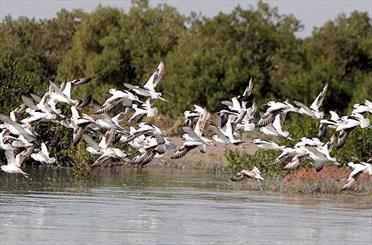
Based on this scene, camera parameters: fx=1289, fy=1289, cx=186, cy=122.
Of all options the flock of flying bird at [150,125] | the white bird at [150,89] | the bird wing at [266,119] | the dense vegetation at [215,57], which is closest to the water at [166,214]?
the flock of flying bird at [150,125]

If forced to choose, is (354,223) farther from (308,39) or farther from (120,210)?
(308,39)

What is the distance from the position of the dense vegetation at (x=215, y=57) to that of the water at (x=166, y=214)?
21.4 metres

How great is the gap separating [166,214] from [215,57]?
32.0 metres

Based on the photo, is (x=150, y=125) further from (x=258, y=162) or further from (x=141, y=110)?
(x=258, y=162)

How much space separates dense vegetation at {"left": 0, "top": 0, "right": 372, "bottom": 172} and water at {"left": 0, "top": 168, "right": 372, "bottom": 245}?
70.2 feet

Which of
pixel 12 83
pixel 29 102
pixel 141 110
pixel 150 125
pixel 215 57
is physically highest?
pixel 215 57

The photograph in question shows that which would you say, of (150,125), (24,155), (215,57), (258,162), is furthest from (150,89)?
(215,57)

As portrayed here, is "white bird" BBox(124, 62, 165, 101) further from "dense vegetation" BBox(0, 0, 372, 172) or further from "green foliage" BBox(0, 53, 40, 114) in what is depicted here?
"dense vegetation" BBox(0, 0, 372, 172)

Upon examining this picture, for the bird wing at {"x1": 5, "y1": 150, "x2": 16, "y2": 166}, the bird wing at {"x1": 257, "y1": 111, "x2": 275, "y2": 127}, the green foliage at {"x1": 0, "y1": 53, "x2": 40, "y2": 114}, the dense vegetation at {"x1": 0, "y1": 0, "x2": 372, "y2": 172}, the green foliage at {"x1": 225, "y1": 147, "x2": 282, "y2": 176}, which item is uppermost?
the dense vegetation at {"x1": 0, "y1": 0, "x2": 372, "y2": 172}

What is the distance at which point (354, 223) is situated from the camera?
26.3m

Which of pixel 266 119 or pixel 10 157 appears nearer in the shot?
pixel 266 119

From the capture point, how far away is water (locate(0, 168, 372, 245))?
909 inches

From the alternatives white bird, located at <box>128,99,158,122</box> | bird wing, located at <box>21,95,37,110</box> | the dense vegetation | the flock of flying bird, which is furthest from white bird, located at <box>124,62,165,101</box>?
the dense vegetation

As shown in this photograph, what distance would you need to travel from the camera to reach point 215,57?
58.5m
